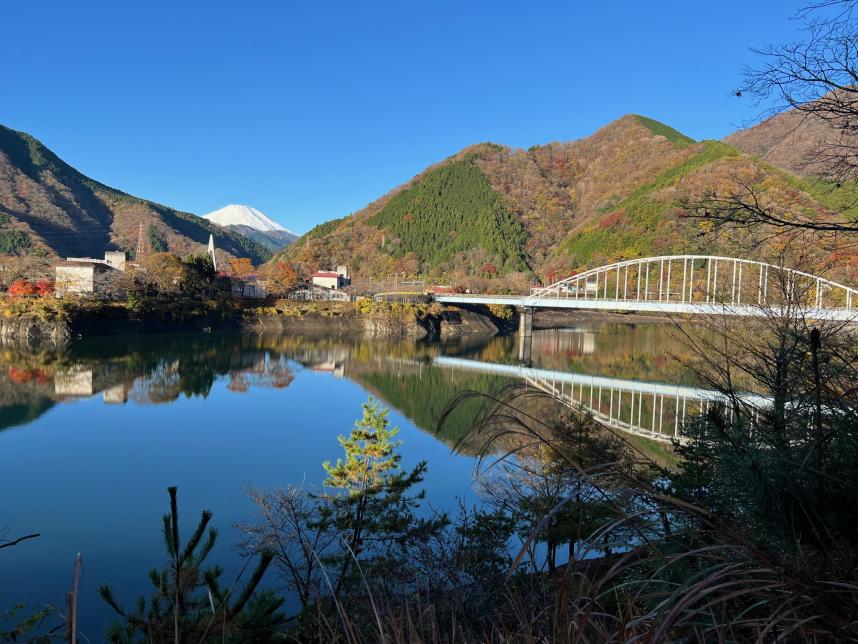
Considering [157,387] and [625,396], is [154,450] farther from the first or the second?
[625,396]

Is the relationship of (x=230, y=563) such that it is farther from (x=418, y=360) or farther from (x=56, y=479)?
(x=418, y=360)

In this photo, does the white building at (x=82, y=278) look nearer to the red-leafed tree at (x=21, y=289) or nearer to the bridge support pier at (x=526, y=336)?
the red-leafed tree at (x=21, y=289)


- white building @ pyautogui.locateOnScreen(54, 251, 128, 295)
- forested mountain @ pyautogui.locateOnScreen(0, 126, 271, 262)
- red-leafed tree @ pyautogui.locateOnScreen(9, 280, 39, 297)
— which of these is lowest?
red-leafed tree @ pyautogui.locateOnScreen(9, 280, 39, 297)

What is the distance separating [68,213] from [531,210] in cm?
4706

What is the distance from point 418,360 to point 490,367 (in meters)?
2.93

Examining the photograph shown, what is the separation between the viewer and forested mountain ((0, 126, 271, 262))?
159ft

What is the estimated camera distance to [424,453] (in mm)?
9344

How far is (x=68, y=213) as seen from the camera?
56.2 meters

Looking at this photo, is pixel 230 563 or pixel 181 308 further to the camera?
pixel 181 308

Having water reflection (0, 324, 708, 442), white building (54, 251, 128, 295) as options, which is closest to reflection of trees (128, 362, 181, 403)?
water reflection (0, 324, 708, 442)

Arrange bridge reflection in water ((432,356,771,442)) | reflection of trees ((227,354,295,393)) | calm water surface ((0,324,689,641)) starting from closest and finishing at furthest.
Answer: calm water surface ((0,324,689,641)) → bridge reflection in water ((432,356,771,442)) → reflection of trees ((227,354,295,393))

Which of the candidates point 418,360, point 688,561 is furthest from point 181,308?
point 688,561

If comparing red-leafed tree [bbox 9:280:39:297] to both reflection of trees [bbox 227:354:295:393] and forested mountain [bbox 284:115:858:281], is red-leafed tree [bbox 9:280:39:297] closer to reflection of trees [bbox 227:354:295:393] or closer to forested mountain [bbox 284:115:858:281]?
reflection of trees [bbox 227:354:295:393]

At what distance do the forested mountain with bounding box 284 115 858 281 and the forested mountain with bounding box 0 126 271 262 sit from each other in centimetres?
1463
